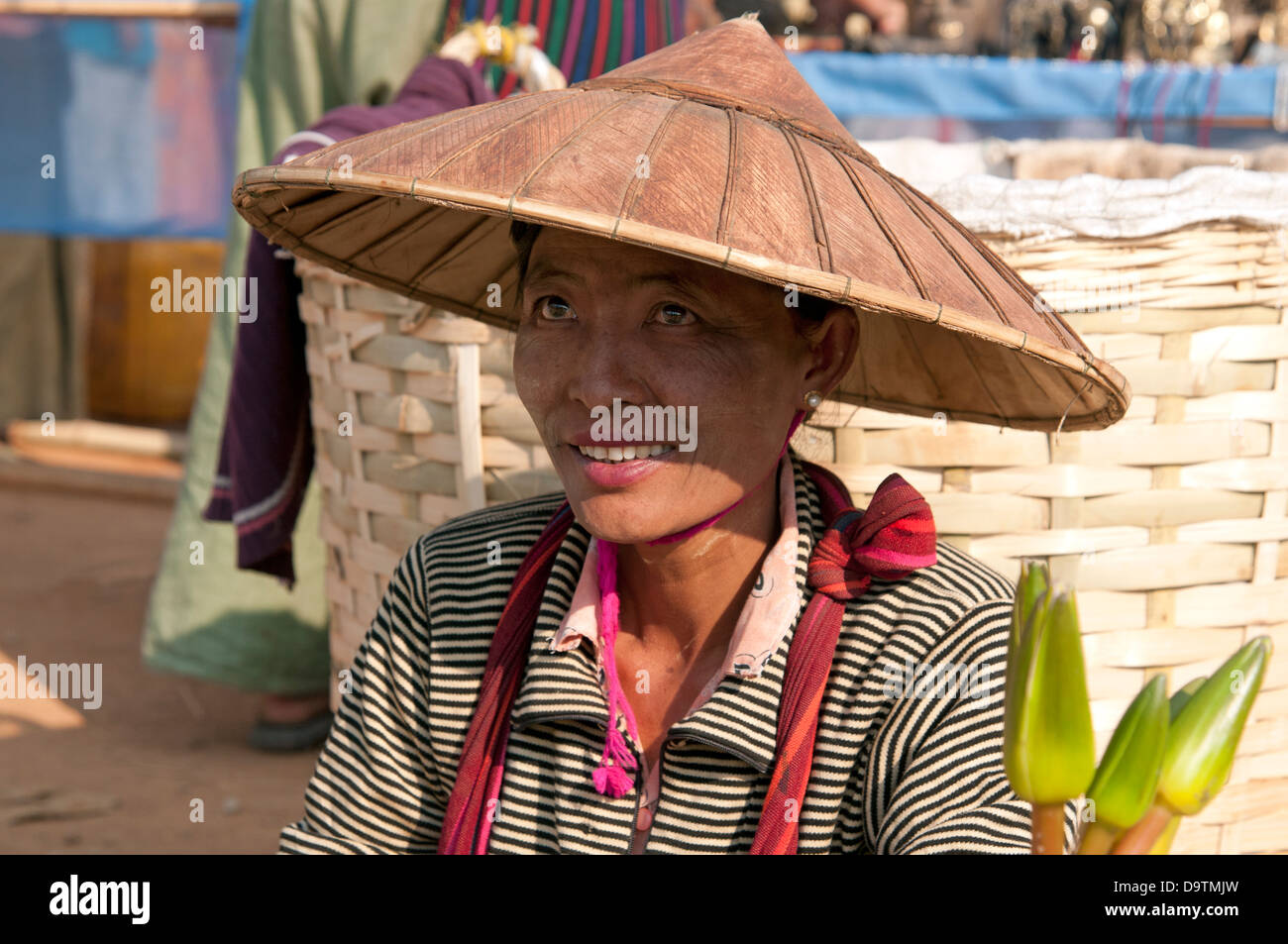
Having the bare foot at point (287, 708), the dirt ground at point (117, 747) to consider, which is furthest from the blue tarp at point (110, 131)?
the bare foot at point (287, 708)

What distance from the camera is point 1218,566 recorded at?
73.8 inches

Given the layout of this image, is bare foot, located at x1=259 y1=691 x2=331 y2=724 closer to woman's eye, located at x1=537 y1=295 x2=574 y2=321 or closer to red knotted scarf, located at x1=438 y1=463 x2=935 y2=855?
red knotted scarf, located at x1=438 y1=463 x2=935 y2=855

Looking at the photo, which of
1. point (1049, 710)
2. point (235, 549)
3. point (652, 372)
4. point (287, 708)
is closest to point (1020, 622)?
point (1049, 710)

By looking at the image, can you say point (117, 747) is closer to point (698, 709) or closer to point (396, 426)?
point (396, 426)

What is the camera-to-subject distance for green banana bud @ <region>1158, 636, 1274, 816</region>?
0.71 m

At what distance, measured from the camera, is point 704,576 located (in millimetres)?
1639

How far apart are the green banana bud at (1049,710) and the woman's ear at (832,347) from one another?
896 millimetres

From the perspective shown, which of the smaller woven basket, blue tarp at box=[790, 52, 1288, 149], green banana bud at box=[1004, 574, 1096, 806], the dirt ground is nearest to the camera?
green banana bud at box=[1004, 574, 1096, 806]

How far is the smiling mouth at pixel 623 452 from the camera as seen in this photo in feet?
4.76

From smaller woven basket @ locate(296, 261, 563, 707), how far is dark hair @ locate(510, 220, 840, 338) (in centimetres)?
43


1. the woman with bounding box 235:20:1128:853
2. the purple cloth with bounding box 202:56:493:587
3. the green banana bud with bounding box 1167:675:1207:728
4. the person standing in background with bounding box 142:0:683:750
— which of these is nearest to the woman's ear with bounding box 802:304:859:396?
the woman with bounding box 235:20:1128:853

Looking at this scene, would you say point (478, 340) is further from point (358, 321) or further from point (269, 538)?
point (269, 538)
